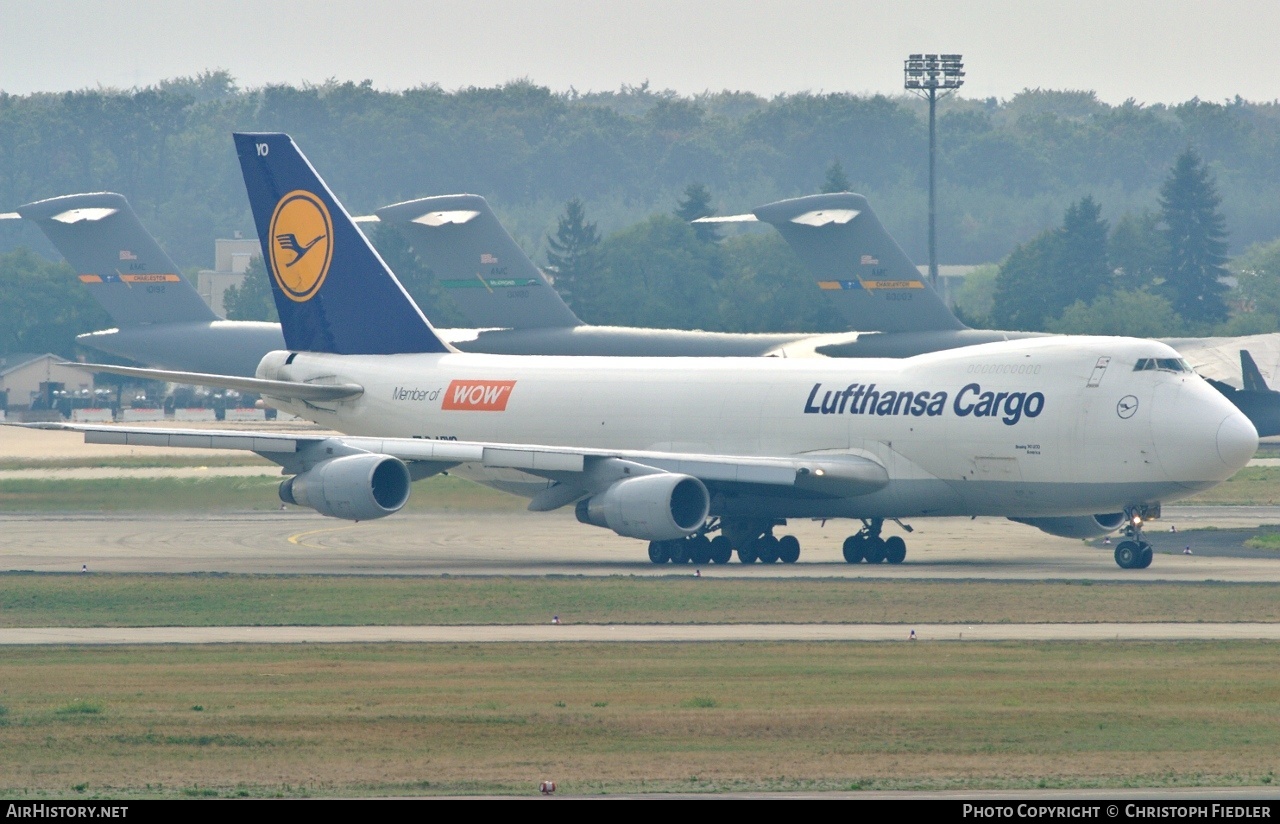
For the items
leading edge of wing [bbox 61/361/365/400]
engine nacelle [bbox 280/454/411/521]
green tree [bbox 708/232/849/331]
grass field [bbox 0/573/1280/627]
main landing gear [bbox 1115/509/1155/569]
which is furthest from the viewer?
green tree [bbox 708/232/849/331]

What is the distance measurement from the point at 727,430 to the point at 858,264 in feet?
89.4

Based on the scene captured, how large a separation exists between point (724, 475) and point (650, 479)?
69.7 inches

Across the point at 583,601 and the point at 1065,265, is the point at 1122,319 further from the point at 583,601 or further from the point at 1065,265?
the point at 583,601

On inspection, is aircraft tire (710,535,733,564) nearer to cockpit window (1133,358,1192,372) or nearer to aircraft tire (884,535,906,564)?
Result: aircraft tire (884,535,906,564)

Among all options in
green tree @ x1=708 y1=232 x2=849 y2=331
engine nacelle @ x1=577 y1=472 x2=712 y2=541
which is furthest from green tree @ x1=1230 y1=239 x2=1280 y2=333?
engine nacelle @ x1=577 y1=472 x2=712 y2=541

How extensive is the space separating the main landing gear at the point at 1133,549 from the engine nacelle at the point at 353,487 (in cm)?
1531

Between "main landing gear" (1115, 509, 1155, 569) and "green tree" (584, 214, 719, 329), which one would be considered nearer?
"main landing gear" (1115, 509, 1155, 569)

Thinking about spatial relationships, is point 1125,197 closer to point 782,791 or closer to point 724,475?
point 724,475

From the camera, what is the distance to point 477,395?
50656 mm

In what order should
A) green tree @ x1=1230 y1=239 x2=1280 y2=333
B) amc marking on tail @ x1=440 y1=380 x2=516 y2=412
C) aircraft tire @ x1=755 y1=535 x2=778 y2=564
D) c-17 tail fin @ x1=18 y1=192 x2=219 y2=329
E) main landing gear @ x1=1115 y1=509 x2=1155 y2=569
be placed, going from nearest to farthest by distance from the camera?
main landing gear @ x1=1115 y1=509 x2=1155 y2=569, aircraft tire @ x1=755 y1=535 x2=778 y2=564, amc marking on tail @ x1=440 y1=380 x2=516 y2=412, c-17 tail fin @ x1=18 y1=192 x2=219 y2=329, green tree @ x1=1230 y1=239 x2=1280 y2=333

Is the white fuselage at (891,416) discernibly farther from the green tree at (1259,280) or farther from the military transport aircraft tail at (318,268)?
the green tree at (1259,280)

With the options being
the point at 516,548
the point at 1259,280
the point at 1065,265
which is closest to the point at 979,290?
the point at 1065,265

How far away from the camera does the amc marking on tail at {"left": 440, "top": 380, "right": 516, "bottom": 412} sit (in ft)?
165

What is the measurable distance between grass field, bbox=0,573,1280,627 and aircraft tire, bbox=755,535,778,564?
6124 millimetres
